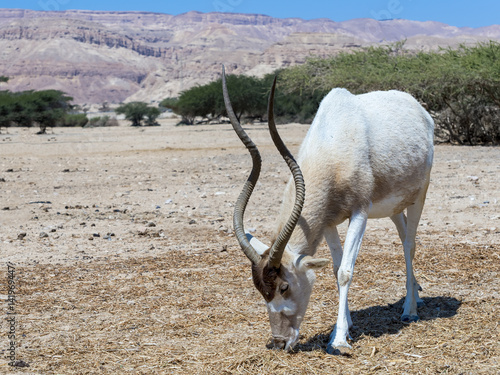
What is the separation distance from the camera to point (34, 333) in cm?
550

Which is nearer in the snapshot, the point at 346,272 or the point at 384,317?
the point at 346,272

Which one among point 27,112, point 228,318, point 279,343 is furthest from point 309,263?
point 27,112

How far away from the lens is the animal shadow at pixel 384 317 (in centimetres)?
524

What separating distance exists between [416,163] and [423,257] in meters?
2.29

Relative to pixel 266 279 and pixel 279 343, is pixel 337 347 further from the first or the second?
pixel 266 279

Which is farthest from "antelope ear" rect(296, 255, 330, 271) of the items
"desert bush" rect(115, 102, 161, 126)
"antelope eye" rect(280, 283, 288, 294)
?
"desert bush" rect(115, 102, 161, 126)

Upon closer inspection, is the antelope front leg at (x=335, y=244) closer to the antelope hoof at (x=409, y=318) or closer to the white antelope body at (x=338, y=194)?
the white antelope body at (x=338, y=194)

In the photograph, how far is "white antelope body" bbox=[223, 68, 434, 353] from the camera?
187 inches

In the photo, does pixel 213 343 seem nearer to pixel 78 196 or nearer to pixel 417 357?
pixel 417 357

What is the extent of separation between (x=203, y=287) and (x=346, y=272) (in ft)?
7.50

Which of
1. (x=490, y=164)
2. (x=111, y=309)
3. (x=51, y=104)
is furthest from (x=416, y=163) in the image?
(x=51, y=104)

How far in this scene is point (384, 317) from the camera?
5875 millimetres

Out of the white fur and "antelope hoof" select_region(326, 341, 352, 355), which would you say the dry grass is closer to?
"antelope hoof" select_region(326, 341, 352, 355)

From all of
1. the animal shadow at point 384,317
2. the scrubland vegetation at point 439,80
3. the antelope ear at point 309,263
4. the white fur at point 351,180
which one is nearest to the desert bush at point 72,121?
the scrubland vegetation at point 439,80
